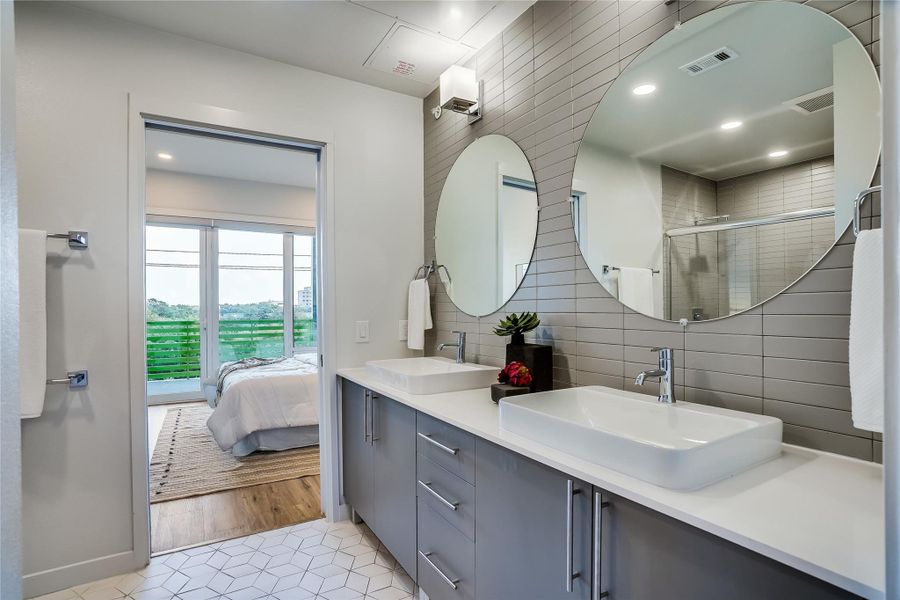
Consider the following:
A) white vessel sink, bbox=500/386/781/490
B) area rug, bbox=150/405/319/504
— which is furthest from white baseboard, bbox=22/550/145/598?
white vessel sink, bbox=500/386/781/490

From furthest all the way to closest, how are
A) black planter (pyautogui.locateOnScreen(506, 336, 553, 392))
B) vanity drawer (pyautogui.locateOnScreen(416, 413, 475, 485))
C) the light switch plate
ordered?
the light switch plate, black planter (pyautogui.locateOnScreen(506, 336, 553, 392)), vanity drawer (pyautogui.locateOnScreen(416, 413, 475, 485))

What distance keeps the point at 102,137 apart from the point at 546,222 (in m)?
1.98

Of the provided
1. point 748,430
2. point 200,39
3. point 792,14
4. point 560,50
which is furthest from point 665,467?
point 200,39

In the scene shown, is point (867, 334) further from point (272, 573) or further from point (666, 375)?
point (272, 573)

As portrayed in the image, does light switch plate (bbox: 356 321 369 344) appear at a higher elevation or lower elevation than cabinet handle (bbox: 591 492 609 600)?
higher

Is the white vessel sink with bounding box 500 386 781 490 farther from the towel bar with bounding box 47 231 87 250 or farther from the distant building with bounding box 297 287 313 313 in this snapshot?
the distant building with bounding box 297 287 313 313

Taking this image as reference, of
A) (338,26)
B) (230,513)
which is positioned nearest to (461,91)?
(338,26)

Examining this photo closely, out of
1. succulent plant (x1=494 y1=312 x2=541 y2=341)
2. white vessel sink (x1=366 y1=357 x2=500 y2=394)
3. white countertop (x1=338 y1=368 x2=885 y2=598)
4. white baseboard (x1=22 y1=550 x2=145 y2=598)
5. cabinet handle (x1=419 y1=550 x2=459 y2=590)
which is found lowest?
white baseboard (x1=22 y1=550 x2=145 y2=598)

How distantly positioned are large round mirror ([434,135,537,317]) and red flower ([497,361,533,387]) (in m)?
0.53

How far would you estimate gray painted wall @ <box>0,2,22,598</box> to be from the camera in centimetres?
31

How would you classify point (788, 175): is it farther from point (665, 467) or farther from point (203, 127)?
point (203, 127)

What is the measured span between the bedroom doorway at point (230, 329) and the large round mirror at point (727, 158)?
179 cm

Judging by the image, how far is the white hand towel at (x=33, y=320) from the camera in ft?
5.82

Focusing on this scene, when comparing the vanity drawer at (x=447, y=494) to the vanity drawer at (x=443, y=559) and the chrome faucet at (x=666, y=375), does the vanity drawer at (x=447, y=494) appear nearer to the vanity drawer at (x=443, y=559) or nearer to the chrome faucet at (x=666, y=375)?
the vanity drawer at (x=443, y=559)
